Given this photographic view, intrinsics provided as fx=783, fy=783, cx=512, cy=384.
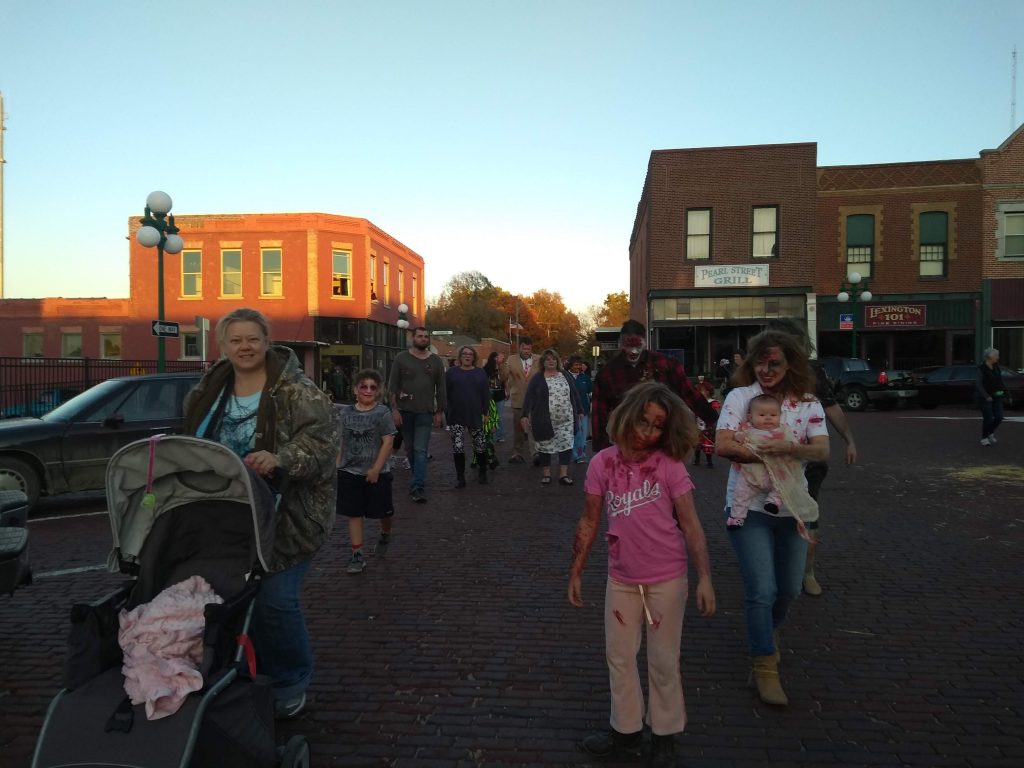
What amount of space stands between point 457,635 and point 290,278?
33351 millimetres

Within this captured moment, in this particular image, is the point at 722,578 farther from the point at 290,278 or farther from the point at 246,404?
the point at 290,278

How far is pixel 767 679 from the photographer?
12.7ft

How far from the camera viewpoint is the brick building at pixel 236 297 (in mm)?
35938

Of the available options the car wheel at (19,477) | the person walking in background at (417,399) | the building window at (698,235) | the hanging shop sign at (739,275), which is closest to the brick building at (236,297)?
the building window at (698,235)

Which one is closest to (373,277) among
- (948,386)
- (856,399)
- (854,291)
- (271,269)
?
(271,269)

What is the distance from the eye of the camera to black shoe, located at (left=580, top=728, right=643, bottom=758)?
3299 mm

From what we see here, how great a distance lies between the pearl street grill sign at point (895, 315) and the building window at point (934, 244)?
139 centimetres

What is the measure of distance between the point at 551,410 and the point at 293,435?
23.3 ft

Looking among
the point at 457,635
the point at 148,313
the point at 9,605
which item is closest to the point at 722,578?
the point at 457,635

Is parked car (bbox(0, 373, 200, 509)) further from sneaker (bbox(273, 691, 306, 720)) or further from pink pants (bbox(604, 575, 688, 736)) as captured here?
pink pants (bbox(604, 575, 688, 736))

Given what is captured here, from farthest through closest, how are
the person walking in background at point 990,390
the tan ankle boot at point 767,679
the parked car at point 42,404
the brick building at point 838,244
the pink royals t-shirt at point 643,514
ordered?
the brick building at point 838,244 < the parked car at point 42,404 < the person walking in background at point 990,390 < the tan ankle boot at point 767,679 < the pink royals t-shirt at point 643,514

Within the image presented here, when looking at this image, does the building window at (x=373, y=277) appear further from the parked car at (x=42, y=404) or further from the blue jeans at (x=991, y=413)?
the blue jeans at (x=991, y=413)

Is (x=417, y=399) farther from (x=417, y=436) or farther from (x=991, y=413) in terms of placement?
(x=991, y=413)

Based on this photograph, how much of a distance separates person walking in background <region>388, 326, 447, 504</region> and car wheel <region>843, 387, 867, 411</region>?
19.3 metres
